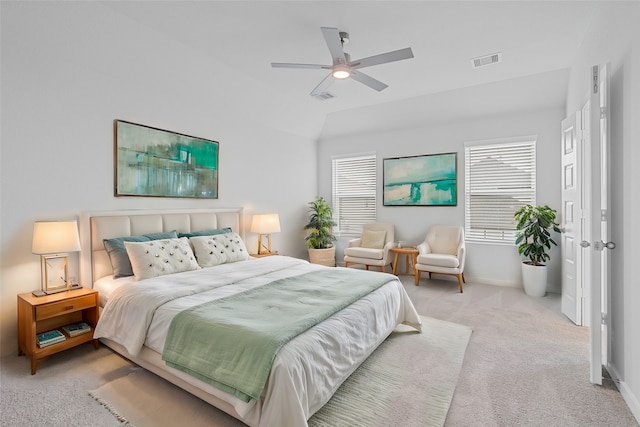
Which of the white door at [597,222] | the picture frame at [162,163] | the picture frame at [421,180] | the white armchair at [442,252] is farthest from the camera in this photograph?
the picture frame at [421,180]

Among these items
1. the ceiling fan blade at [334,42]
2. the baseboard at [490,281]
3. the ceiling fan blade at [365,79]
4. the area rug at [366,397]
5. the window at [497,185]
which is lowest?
the area rug at [366,397]

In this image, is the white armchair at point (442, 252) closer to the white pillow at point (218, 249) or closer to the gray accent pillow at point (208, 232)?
the white pillow at point (218, 249)

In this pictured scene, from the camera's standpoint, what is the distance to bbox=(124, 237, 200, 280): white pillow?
2.91 metres

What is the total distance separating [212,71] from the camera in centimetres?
389

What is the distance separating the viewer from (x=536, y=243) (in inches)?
169

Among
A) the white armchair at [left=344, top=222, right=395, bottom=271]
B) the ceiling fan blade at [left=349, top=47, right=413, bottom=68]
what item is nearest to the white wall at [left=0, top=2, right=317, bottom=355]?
the ceiling fan blade at [left=349, top=47, right=413, bottom=68]

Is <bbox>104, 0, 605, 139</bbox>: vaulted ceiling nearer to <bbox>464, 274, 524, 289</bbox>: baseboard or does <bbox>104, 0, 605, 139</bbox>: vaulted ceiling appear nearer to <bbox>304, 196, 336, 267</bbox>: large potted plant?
<bbox>304, 196, 336, 267</bbox>: large potted plant

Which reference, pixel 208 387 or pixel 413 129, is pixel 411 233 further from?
pixel 208 387

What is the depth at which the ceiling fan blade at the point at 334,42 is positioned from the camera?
2.45 metres

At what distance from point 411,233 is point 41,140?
5.19m

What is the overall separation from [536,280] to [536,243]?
503mm

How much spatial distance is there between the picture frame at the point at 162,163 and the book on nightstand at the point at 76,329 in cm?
133

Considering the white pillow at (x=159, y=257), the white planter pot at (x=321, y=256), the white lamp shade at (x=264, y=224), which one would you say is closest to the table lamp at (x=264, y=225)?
the white lamp shade at (x=264, y=224)

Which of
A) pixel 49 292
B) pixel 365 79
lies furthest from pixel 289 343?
pixel 365 79
